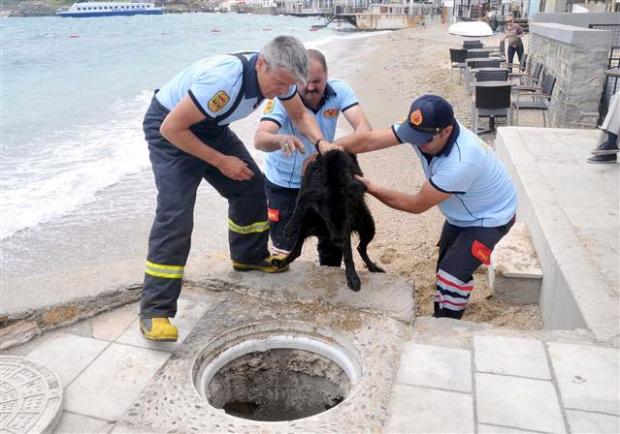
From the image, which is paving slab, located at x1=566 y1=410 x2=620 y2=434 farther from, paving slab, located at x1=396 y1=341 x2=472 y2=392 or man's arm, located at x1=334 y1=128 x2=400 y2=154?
man's arm, located at x1=334 y1=128 x2=400 y2=154

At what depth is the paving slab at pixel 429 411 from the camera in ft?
8.10

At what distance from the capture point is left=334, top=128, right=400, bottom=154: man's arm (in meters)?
3.70

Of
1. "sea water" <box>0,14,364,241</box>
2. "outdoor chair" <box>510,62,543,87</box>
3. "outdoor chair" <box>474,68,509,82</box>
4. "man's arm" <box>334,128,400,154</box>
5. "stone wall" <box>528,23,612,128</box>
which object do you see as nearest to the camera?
"man's arm" <box>334,128,400,154</box>

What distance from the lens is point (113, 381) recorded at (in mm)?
2877

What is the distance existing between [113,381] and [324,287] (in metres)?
1.45

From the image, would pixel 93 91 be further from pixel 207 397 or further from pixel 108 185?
pixel 207 397

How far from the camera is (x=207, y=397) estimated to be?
301cm


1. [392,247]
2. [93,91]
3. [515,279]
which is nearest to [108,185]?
[392,247]

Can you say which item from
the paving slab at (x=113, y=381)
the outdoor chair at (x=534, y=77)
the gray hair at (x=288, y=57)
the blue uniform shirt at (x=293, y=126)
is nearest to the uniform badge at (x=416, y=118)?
the gray hair at (x=288, y=57)

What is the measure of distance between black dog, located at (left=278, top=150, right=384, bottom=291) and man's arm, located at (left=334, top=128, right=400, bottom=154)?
0.09 m

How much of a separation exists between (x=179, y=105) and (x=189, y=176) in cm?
49

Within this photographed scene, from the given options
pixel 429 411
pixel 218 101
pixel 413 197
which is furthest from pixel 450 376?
pixel 218 101

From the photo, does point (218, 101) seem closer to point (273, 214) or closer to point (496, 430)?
point (273, 214)

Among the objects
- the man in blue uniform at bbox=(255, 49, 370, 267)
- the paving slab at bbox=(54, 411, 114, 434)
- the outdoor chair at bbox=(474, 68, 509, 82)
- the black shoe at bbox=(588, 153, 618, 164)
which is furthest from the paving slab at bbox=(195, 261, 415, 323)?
the outdoor chair at bbox=(474, 68, 509, 82)
